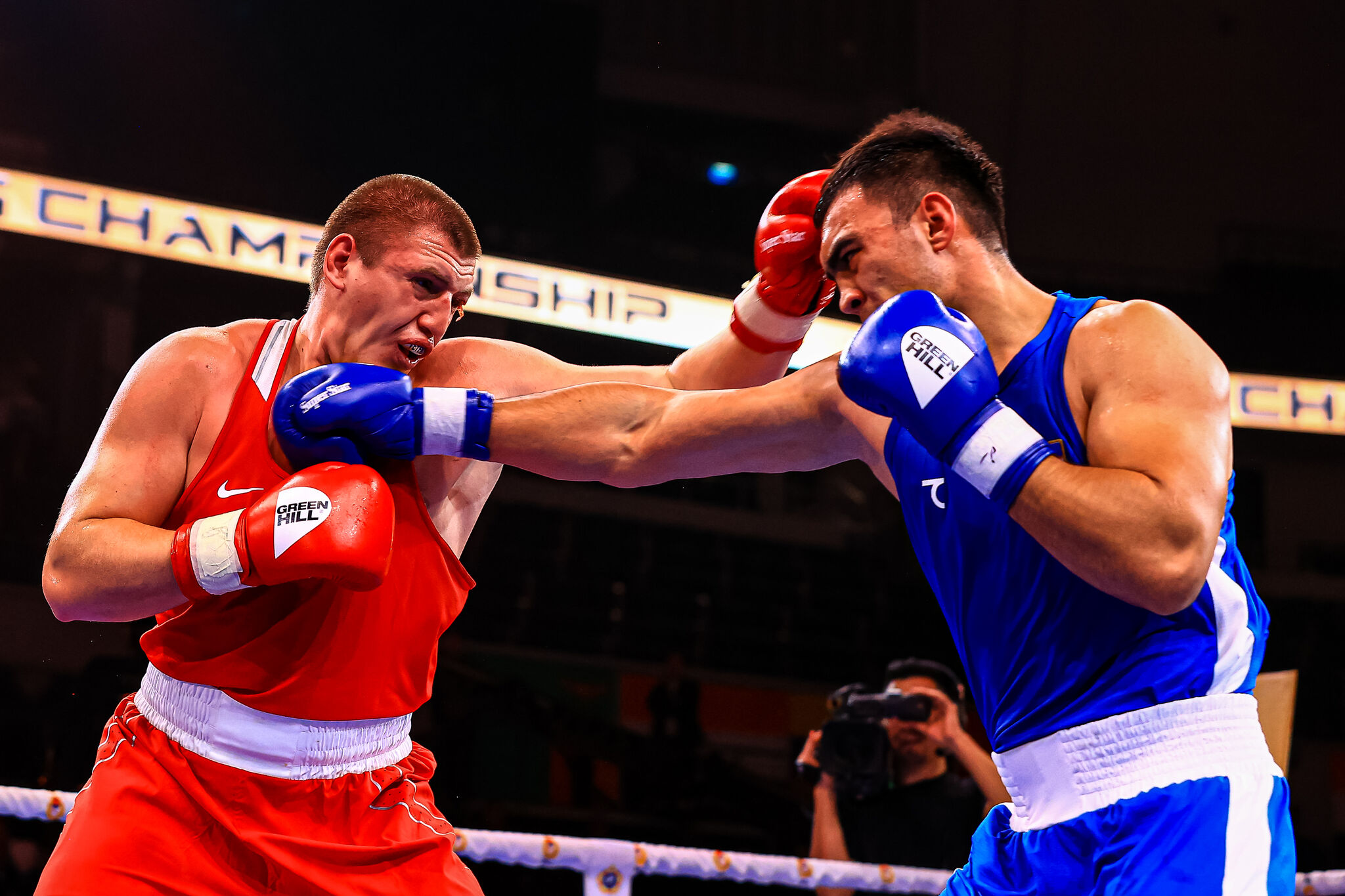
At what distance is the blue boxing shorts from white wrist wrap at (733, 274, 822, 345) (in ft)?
3.96

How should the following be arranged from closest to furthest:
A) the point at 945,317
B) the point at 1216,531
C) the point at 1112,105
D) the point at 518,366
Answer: the point at 1216,531 < the point at 945,317 < the point at 518,366 < the point at 1112,105

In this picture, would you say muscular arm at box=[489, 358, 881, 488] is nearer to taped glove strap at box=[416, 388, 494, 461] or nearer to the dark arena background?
taped glove strap at box=[416, 388, 494, 461]

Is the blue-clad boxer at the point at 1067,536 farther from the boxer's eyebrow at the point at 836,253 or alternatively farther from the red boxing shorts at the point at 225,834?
the red boxing shorts at the point at 225,834

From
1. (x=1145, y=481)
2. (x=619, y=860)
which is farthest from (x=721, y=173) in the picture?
(x=1145, y=481)

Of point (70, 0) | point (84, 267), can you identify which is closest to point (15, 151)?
point (84, 267)

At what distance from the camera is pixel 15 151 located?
6863mm

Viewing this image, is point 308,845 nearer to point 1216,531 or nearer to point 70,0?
point 1216,531

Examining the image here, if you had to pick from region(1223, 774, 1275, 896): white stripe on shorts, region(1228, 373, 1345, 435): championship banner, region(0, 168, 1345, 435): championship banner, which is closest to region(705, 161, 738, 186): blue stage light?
region(0, 168, 1345, 435): championship banner

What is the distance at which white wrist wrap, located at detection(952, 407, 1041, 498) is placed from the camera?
5.20 ft

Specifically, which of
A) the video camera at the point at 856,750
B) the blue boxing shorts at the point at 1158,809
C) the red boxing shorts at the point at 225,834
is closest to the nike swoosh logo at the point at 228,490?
the red boxing shorts at the point at 225,834

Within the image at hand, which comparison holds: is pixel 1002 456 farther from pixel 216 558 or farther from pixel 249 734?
pixel 249 734

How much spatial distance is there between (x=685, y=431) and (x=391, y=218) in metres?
0.73

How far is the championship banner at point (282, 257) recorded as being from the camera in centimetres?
662

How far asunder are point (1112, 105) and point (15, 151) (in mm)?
7886
